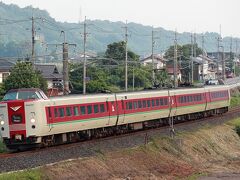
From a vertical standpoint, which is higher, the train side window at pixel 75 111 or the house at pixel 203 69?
the house at pixel 203 69

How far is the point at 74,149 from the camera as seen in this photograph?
24.8 meters

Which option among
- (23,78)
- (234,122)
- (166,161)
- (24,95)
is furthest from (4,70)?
(166,161)

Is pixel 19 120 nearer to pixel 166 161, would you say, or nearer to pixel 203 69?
pixel 166 161

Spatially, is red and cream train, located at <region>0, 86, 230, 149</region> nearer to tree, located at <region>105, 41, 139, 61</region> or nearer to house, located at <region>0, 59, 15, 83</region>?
house, located at <region>0, 59, 15, 83</region>

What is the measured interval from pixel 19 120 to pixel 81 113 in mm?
4353

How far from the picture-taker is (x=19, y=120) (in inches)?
967

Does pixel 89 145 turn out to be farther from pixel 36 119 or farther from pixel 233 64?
pixel 233 64

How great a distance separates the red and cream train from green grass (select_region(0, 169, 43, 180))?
519cm

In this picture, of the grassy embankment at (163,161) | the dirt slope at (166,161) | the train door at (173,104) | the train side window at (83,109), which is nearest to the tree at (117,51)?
the train door at (173,104)

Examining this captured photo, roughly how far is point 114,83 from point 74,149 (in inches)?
2190

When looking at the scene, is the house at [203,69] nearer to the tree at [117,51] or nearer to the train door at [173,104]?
the tree at [117,51]

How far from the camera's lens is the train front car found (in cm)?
2444

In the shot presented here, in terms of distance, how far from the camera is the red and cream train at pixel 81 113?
24547 millimetres

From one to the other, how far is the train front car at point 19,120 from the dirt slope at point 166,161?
3.26m
